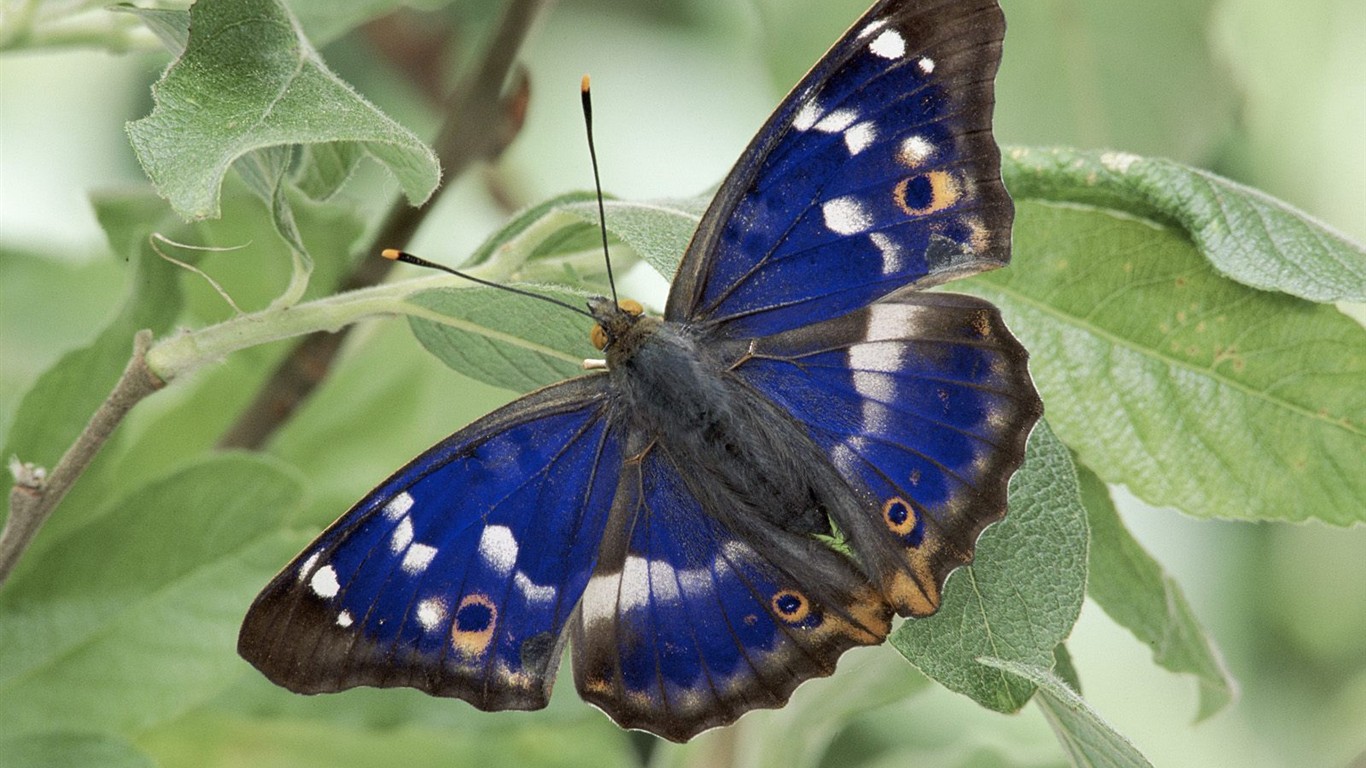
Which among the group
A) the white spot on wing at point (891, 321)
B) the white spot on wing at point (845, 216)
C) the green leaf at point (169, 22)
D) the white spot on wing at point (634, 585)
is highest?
the white spot on wing at point (845, 216)

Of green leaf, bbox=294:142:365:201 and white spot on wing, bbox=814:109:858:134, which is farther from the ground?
white spot on wing, bbox=814:109:858:134

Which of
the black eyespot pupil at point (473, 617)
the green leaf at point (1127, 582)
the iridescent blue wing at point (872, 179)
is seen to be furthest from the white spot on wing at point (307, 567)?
the green leaf at point (1127, 582)

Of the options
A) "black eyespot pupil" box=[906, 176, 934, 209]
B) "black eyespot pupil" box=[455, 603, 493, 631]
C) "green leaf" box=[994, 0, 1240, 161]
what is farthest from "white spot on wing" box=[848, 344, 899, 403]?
"green leaf" box=[994, 0, 1240, 161]

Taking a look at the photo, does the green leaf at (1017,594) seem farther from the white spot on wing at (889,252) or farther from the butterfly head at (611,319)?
the butterfly head at (611,319)

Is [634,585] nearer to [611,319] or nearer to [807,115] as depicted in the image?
[611,319]

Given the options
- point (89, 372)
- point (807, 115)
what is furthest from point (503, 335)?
point (89, 372)

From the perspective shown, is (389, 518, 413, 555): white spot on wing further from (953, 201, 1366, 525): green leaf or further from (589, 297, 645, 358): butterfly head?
(953, 201, 1366, 525): green leaf

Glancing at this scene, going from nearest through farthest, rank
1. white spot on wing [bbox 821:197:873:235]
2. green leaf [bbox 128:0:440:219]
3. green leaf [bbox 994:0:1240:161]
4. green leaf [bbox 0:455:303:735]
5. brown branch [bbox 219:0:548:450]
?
green leaf [bbox 128:0:440:219] < white spot on wing [bbox 821:197:873:235] < green leaf [bbox 0:455:303:735] < brown branch [bbox 219:0:548:450] < green leaf [bbox 994:0:1240:161]

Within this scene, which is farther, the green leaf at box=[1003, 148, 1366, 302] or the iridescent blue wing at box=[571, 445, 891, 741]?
the iridescent blue wing at box=[571, 445, 891, 741]
